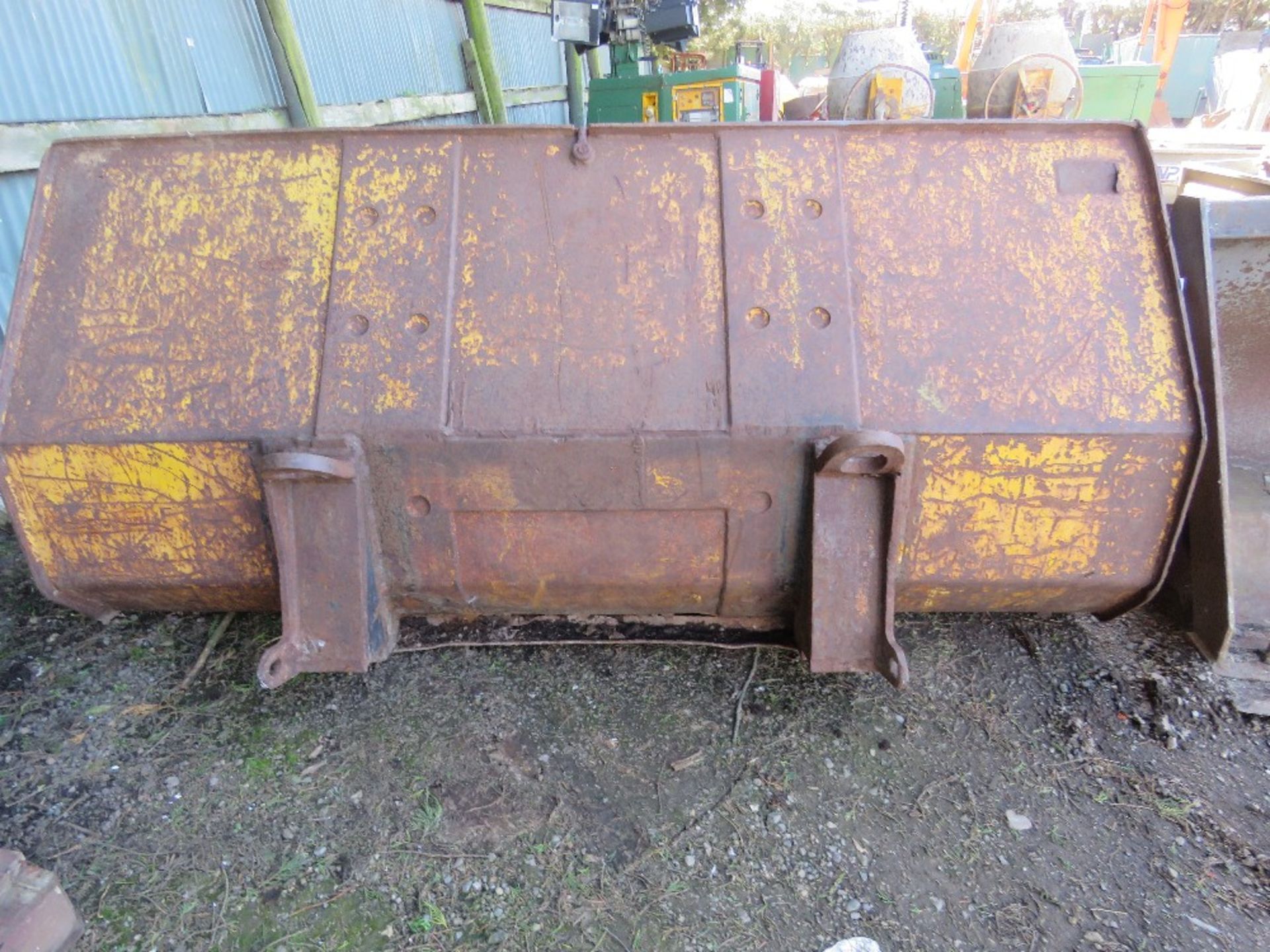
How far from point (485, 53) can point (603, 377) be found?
6.88 m

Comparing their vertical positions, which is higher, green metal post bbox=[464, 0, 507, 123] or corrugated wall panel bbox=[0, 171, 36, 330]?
green metal post bbox=[464, 0, 507, 123]

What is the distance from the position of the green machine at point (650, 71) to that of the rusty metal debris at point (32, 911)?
4.83 meters

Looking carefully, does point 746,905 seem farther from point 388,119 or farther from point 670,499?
point 388,119

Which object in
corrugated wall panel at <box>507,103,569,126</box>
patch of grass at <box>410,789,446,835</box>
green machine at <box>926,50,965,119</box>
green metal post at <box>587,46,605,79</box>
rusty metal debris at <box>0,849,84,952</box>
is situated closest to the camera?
rusty metal debris at <box>0,849,84,952</box>

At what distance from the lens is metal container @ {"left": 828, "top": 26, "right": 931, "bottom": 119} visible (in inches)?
146

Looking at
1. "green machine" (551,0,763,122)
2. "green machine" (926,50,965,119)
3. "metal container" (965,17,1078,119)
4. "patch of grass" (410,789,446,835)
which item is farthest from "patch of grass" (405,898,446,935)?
"green machine" (926,50,965,119)

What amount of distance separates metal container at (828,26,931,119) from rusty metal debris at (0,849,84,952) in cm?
414

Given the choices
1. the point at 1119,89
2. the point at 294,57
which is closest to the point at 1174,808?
the point at 294,57

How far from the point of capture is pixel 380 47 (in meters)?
6.30

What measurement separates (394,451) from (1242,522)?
255cm

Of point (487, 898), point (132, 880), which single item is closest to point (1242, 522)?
point (487, 898)

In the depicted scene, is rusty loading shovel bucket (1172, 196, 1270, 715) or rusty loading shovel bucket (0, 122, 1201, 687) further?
rusty loading shovel bucket (1172, 196, 1270, 715)

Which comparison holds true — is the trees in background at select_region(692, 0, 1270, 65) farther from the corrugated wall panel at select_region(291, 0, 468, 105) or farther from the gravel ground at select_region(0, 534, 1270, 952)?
the gravel ground at select_region(0, 534, 1270, 952)

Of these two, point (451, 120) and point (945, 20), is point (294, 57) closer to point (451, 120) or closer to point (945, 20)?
point (451, 120)
